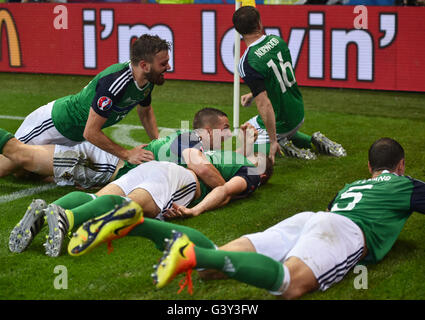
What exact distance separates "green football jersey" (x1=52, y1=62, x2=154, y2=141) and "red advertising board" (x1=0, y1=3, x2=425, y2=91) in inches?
166

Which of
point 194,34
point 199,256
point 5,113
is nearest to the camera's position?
point 199,256

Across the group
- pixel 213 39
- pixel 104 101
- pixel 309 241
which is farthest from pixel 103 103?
pixel 213 39

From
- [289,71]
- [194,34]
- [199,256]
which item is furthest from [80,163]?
[194,34]

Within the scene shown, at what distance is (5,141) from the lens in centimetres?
499

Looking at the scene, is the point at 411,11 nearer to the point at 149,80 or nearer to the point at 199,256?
the point at 149,80

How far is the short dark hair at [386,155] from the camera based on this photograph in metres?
3.93

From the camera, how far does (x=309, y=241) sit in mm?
3350

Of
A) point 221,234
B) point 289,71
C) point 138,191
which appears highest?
point 289,71

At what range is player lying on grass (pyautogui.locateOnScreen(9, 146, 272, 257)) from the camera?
3799 mm

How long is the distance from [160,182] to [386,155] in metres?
1.44

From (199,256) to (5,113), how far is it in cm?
594

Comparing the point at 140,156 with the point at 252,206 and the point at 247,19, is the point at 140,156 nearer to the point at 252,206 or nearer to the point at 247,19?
the point at 252,206

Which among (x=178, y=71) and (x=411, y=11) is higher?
(x=411, y=11)

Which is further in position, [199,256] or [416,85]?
[416,85]
